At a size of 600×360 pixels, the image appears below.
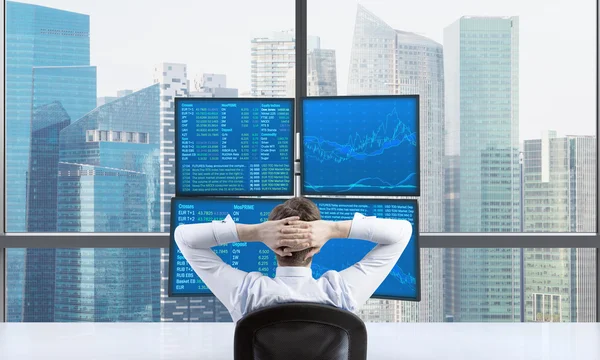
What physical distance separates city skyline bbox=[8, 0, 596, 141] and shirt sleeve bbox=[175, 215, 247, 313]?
1954 mm

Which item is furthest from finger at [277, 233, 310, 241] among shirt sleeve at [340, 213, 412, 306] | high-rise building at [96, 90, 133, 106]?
high-rise building at [96, 90, 133, 106]

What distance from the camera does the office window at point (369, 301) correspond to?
3.71m

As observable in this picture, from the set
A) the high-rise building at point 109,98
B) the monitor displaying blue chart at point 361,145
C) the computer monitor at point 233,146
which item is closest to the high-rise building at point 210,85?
the high-rise building at point 109,98

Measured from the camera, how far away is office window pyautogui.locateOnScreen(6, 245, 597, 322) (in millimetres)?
3711

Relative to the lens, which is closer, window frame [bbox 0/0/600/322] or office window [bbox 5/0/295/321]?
window frame [bbox 0/0/600/322]

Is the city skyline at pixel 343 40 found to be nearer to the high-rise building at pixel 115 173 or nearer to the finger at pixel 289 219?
the high-rise building at pixel 115 173

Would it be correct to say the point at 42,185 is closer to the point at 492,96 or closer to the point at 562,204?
the point at 492,96

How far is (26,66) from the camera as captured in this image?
3.65m

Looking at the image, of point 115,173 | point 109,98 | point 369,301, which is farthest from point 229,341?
point 109,98

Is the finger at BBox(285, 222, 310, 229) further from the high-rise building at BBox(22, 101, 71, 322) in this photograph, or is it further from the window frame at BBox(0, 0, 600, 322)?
the high-rise building at BBox(22, 101, 71, 322)

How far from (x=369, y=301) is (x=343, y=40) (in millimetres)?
1593

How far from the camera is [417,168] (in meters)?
2.44

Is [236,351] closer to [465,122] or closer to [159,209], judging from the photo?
[159,209]

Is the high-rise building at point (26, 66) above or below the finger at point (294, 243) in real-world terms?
above
